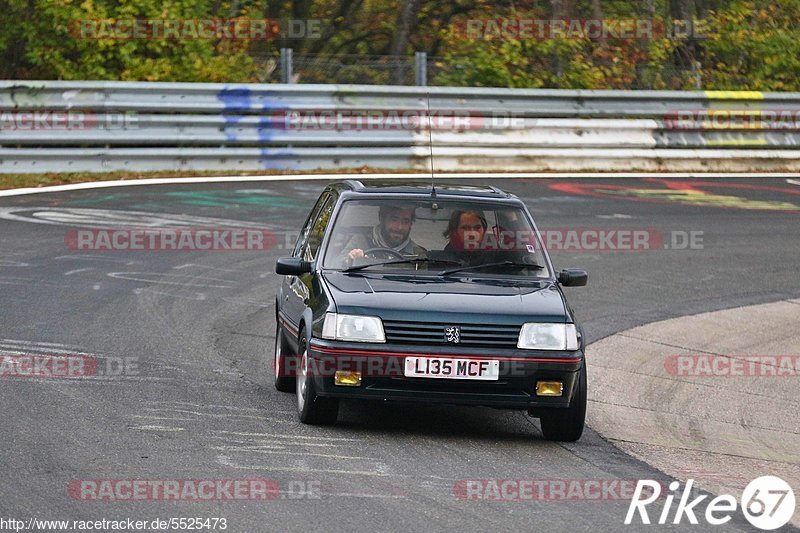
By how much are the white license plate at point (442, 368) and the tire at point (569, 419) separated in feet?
1.87

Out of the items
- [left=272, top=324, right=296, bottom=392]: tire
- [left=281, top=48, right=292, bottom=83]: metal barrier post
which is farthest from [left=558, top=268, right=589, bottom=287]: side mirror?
[left=281, top=48, right=292, bottom=83]: metal barrier post

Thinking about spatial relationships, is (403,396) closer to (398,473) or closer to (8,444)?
(398,473)

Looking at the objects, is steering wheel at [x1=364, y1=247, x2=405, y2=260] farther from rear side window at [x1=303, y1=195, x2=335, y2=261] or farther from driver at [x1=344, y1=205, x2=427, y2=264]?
rear side window at [x1=303, y1=195, x2=335, y2=261]

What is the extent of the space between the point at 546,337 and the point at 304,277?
187cm

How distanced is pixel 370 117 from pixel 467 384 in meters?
14.3

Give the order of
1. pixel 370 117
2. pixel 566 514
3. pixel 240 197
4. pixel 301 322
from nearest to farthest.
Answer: pixel 566 514, pixel 301 322, pixel 240 197, pixel 370 117

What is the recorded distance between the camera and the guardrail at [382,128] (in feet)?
65.8

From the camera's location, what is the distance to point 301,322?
28.2ft

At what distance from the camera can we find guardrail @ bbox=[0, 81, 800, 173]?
20062 mm

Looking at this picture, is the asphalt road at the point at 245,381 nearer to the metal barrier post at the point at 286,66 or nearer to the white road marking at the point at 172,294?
the white road marking at the point at 172,294

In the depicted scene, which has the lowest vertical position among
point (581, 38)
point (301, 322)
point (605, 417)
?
point (605, 417)

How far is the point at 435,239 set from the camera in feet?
29.5

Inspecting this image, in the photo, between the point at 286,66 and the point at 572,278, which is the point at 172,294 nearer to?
the point at 572,278

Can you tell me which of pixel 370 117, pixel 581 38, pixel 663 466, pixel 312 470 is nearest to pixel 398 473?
pixel 312 470
